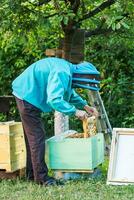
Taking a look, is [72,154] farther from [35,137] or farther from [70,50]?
[70,50]

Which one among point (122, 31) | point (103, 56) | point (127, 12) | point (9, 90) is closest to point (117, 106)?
point (103, 56)

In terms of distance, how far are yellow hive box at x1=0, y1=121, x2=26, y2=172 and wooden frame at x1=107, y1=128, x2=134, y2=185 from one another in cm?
105

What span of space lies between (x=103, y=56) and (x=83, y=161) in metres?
5.64

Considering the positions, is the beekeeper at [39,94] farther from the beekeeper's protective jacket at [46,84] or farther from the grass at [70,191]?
the grass at [70,191]

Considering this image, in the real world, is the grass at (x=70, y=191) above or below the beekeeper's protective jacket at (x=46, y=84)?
below

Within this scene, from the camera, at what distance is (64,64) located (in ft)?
18.3

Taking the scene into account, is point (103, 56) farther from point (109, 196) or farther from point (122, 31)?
point (109, 196)

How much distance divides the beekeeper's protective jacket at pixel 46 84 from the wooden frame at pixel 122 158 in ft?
2.24

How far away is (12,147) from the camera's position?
5.91 m

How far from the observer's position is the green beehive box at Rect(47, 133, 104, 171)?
5574 millimetres

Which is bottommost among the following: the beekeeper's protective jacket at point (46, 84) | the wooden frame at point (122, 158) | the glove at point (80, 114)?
the wooden frame at point (122, 158)

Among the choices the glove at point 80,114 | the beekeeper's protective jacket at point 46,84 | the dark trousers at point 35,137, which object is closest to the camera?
the beekeeper's protective jacket at point 46,84

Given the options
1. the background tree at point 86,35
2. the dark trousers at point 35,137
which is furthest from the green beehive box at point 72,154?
the background tree at point 86,35

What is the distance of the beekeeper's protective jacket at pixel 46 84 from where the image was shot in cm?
530
